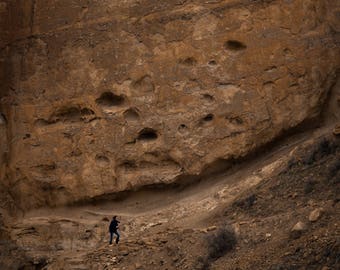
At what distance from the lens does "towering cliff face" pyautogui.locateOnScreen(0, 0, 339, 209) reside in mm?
15945

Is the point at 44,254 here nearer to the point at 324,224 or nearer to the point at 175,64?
the point at 175,64

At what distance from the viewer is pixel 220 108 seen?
52.4ft

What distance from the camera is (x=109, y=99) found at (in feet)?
53.8

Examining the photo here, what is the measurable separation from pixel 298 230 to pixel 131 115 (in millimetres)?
4718

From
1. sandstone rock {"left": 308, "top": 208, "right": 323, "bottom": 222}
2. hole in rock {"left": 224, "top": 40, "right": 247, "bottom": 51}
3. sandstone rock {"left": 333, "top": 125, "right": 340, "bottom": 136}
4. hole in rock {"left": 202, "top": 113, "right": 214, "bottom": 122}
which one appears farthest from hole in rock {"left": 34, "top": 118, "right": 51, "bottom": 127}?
sandstone rock {"left": 308, "top": 208, "right": 323, "bottom": 222}

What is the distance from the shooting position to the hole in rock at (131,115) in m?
16.2

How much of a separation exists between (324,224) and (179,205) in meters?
4.09

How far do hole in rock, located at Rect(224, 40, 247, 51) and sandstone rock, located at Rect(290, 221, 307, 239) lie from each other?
4277mm

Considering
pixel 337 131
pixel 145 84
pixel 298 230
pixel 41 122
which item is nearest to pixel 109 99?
pixel 145 84

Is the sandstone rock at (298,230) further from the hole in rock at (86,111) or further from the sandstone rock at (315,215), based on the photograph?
the hole in rock at (86,111)

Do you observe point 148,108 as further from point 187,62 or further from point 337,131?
point 337,131

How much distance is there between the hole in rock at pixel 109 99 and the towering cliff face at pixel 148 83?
0.08 feet

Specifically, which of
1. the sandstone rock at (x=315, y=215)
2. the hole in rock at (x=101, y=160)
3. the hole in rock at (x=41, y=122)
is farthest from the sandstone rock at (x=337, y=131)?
the hole in rock at (x=41, y=122)

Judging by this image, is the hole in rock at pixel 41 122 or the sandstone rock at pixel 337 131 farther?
the hole in rock at pixel 41 122
